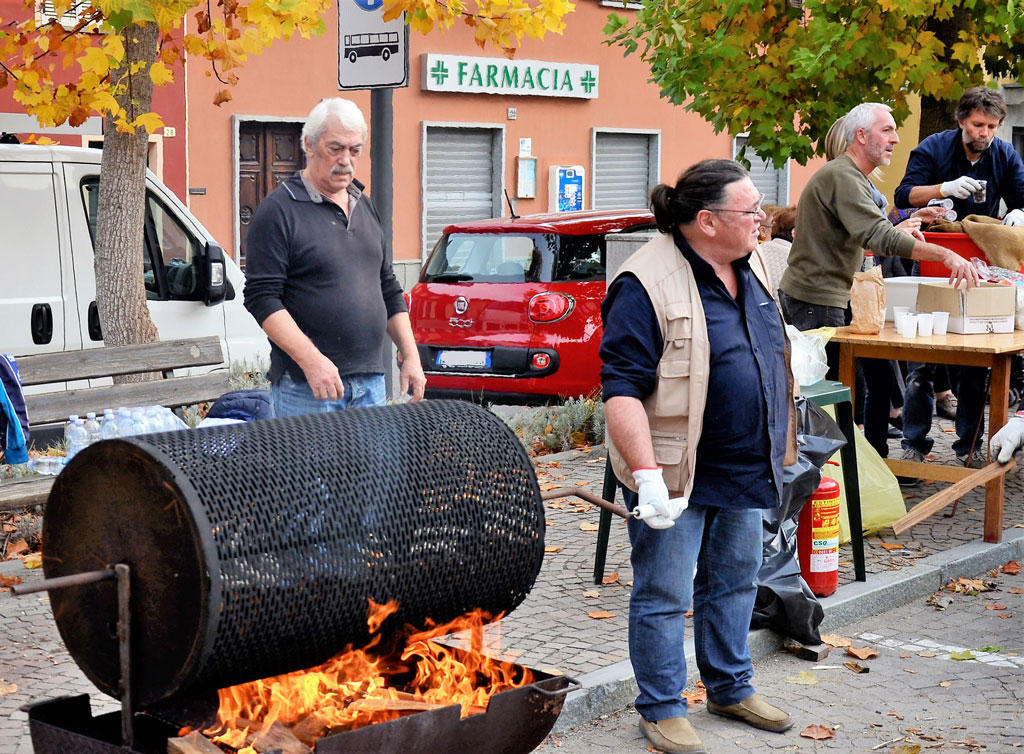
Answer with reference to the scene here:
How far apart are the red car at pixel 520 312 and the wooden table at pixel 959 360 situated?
126 inches

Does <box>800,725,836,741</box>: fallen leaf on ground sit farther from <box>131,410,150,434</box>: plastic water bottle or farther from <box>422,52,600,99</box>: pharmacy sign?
<box>422,52,600,99</box>: pharmacy sign

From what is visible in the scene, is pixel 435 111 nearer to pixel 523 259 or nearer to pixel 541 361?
pixel 523 259

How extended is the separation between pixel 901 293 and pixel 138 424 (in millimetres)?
4139

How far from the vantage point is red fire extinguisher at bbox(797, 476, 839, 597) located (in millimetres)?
6133

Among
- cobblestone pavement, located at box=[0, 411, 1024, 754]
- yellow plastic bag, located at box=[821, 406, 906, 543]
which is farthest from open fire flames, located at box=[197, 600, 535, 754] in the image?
yellow plastic bag, located at box=[821, 406, 906, 543]

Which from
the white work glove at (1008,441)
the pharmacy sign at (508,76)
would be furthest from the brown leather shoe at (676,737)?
the pharmacy sign at (508,76)

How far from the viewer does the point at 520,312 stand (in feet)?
35.3

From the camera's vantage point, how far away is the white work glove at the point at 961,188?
352 inches

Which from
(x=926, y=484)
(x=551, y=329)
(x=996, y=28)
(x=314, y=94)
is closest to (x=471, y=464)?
(x=926, y=484)

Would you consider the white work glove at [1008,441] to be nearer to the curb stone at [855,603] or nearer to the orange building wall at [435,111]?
the curb stone at [855,603]

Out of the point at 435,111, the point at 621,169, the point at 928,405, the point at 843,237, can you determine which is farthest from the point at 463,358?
the point at 621,169

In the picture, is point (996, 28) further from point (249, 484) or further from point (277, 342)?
point (249, 484)

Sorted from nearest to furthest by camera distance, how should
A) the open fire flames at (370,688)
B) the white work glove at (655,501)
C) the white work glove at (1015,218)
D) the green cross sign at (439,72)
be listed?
the open fire flames at (370,688)
the white work glove at (655,501)
the white work glove at (1015,218)
the green cross sign at (439,72)

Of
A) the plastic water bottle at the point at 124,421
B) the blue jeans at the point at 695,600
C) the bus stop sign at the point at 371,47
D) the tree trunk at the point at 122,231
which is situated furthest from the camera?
the tree trunk at the point at 122,231
